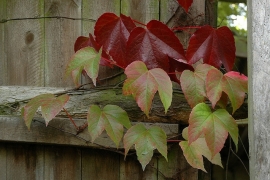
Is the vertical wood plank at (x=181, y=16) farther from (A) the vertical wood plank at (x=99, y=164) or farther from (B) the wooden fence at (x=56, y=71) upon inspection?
(A) the vertical wood plank at (x=99, y=164)

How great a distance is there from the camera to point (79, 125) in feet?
5.50

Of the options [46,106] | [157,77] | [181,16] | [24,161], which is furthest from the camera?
[24,161]

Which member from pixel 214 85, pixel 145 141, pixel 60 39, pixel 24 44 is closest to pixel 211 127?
pixel 214 85

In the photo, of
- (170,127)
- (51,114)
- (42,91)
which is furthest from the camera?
(42,91)

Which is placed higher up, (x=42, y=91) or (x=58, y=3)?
(x=58, y=3)

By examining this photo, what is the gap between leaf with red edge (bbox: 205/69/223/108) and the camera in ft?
4.42

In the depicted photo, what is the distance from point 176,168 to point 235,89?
18.1 inches

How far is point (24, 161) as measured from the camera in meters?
1.82

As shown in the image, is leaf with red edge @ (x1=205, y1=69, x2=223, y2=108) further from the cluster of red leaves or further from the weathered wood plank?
the weathered wood plank

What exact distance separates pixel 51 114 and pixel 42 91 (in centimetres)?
34

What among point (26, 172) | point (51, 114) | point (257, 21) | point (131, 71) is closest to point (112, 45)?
point (131, 71)

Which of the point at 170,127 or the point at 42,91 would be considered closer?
the point at 170,127

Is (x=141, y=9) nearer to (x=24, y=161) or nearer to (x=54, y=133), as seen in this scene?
(x=54, y=133)

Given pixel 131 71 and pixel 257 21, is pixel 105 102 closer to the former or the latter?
pixel 131 71
